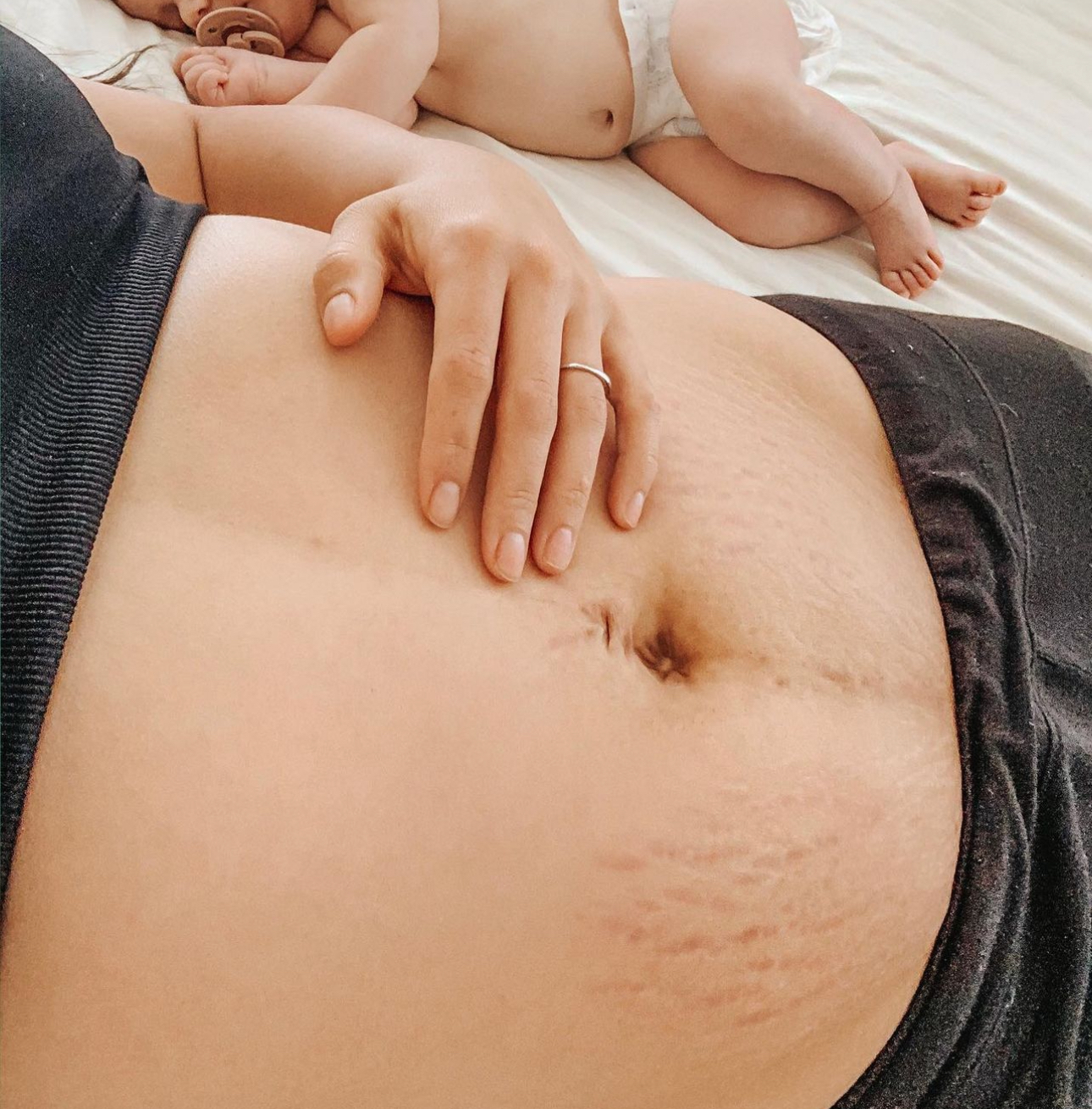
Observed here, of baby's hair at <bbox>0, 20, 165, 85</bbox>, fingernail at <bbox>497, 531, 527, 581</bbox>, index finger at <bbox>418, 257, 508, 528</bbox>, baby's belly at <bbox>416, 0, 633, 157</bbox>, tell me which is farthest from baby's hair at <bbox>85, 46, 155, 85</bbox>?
fingernail at <bbox>497, 531, 527, 581</bbox>

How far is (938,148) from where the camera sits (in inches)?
52.1

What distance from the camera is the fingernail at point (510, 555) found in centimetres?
48

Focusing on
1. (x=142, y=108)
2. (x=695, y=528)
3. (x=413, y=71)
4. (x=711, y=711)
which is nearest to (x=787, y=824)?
(x=711, y=711)

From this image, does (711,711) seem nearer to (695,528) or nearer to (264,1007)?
(695,528)

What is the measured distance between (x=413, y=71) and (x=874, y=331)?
2.83 feet

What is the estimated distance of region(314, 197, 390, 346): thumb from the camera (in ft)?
1.62

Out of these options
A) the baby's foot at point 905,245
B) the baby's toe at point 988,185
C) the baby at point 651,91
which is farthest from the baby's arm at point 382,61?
the baby's toe at point 988,185

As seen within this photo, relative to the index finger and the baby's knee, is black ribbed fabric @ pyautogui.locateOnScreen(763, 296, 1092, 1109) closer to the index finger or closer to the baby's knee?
the index finger

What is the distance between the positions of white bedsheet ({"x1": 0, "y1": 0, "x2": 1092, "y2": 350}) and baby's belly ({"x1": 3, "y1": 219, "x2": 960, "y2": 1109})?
2.08 feet

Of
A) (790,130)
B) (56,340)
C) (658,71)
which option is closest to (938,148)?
(790,130)

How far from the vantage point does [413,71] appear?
126 cm

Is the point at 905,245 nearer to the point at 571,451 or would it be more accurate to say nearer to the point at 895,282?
the point at 895,282

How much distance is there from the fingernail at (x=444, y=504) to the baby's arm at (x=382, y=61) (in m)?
0.97

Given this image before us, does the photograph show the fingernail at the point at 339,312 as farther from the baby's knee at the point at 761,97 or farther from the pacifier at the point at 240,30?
the pacifier at the point at 240,30
